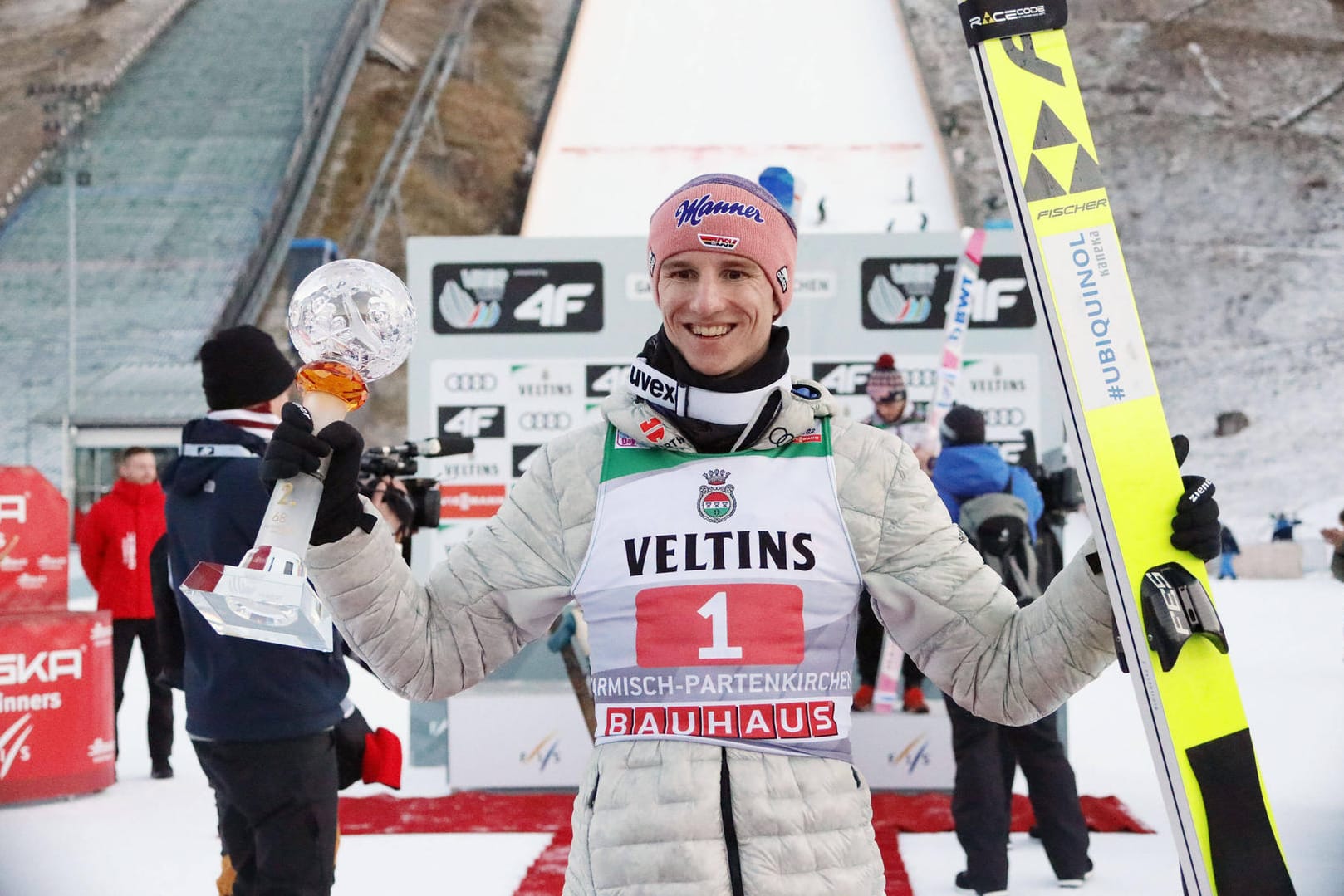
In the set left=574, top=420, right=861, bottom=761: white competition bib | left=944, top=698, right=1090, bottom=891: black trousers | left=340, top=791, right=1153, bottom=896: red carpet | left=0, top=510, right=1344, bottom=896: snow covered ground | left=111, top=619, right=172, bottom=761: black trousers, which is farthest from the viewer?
left=111, top=619, right=172, bottom=761: black trousers

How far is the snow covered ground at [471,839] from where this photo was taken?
4000 mm

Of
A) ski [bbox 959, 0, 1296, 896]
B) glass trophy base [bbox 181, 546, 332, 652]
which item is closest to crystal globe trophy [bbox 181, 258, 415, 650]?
glass trophy base [bbox 181, 546, 332, 652]

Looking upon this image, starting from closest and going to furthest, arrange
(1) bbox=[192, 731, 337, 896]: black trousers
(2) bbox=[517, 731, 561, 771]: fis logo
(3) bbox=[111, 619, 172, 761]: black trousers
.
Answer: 1. (1) bbox=[192, 731, 337, 896]: black trousers
2. (2) bbox=[517, 731, 561, 771]: fis logo
3. (3) bbox=[111, 619, 172, 761]: black trousers

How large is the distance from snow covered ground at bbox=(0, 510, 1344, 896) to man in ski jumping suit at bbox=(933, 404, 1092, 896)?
13 cm

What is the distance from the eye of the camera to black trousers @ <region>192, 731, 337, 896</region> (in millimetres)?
2477

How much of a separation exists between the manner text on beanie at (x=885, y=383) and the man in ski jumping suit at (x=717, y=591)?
133 inches

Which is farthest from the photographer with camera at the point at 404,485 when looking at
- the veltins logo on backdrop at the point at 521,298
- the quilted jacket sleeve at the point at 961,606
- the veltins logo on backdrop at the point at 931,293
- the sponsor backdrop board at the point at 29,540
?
the sponsor backdrop board at the point at 29,540

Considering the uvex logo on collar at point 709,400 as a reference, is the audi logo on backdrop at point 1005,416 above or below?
above

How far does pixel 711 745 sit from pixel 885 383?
367 cm

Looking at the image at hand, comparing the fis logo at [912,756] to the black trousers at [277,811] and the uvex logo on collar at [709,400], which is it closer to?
the black trousers at [277,811]

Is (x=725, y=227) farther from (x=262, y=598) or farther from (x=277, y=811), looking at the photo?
(x=277, y=811)

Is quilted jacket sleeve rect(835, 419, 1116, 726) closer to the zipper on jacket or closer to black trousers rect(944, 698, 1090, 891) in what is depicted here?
the zipper on jacket

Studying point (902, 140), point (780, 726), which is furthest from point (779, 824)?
point (902, 140)

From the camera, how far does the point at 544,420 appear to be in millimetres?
5418
